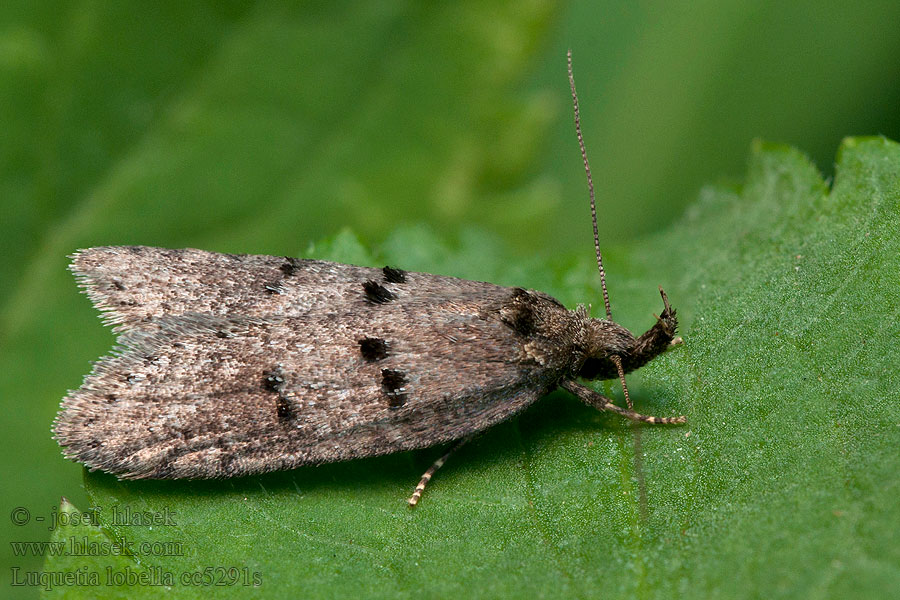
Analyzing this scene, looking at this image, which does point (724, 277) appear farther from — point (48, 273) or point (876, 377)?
point (48, 273)

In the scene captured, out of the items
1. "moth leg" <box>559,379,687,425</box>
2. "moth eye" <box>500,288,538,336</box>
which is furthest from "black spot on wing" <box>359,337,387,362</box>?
"moth leg" <box>559,379,687,425</box>

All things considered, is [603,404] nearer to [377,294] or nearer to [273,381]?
[377,294]

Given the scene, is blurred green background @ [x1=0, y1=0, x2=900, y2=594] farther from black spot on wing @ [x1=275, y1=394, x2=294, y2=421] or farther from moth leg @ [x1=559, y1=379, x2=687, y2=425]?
black spot on wing @ [x1=275, y1=394, x2=294, y2=421]

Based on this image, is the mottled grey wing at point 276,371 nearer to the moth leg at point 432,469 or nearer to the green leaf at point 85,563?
the moth leg at point 432,469

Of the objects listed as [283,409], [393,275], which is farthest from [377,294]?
[283,409]

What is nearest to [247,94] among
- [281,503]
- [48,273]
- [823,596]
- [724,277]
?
[48,273]

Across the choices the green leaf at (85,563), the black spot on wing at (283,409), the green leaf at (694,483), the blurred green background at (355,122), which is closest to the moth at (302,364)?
the black spot on wing at (283,409)
